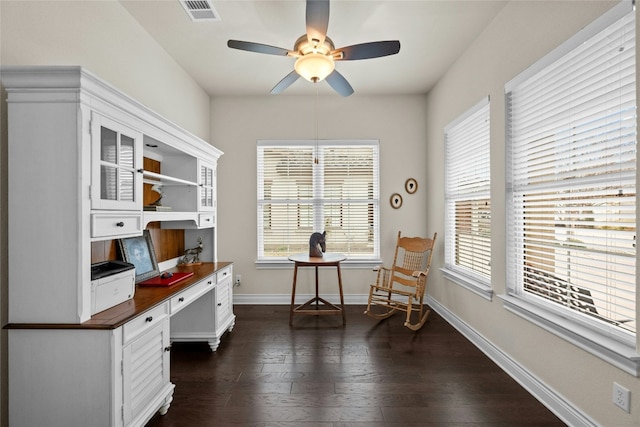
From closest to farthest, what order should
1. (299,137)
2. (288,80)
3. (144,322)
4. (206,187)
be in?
(144,322)
(288,80)
(206,187)
(299,137)

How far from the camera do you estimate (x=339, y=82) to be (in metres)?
2.95

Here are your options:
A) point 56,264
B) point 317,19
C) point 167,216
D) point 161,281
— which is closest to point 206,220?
point 167,216

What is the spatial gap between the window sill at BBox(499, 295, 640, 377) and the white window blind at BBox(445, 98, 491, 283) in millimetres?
729

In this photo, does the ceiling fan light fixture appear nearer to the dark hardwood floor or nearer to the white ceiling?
the white ceiling

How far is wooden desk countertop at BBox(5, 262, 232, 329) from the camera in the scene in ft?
5.38

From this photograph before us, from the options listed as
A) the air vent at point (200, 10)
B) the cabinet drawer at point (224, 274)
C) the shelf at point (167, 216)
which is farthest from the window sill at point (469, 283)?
the air vent at point (200, 10)

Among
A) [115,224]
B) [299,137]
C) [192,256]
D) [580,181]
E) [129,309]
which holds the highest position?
[299,137]

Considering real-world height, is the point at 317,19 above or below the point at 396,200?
above

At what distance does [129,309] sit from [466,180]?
3.24m

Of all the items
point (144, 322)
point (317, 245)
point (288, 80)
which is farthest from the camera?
point (317, 245)

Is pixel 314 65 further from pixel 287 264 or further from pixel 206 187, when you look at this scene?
pixel 287 264

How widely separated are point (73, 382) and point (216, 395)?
96 cm

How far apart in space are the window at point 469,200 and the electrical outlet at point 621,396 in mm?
1215

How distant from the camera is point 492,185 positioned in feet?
9.53
